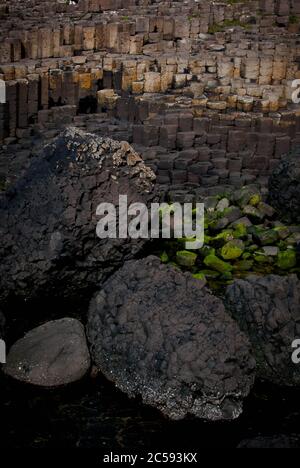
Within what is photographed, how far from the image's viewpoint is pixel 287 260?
976 centimetres

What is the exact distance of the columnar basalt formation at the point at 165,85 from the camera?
13.5m

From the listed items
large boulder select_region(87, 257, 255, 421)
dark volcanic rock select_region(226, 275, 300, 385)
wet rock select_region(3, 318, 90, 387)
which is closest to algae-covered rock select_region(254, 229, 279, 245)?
dark volcanic rock select_region(226, 275, 300, 385)

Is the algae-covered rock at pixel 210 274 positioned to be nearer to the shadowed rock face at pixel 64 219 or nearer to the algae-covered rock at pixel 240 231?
the algae-covered rock at pixel 240 231

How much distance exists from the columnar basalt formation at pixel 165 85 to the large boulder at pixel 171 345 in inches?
220

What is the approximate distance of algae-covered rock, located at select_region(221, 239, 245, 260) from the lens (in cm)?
987

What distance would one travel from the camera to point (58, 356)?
7.18 m

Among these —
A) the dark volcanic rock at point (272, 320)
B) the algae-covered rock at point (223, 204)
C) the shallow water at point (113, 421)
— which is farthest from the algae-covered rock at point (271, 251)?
the shallow water at point (113, 421)

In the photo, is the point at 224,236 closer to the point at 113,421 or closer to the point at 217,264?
the point at 217,264

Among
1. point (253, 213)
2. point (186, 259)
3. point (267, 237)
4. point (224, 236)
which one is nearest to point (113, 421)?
point (186, 259)

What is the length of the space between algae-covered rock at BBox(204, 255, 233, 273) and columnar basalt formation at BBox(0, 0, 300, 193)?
11.0ft

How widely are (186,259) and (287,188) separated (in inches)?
96.7

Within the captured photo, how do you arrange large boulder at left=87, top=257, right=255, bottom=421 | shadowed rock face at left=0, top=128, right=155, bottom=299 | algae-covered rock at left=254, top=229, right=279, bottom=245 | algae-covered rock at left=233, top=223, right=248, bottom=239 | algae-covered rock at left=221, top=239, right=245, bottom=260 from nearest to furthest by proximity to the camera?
1. large boulder at left=87, top=257, right=255, bottom=421
2. shadowed rock face at left=0, top=128, right=155, bottom=299
3. algae-covered rock at left=221, top=239, right=245, bottom=260
4. algae-covered rock at left=254, top=229, right=279, bottom=245
5. algae-covered rock at left=233, top=223, right=248, bottom=239

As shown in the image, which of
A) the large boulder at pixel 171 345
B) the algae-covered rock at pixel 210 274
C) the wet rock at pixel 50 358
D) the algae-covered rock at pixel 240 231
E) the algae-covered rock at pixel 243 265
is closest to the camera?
the large boulder at pixel 171 345

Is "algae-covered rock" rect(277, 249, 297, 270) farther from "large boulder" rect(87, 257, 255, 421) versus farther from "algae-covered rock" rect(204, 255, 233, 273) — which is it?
"large boulder" rect(87, 257, 255, 421)
